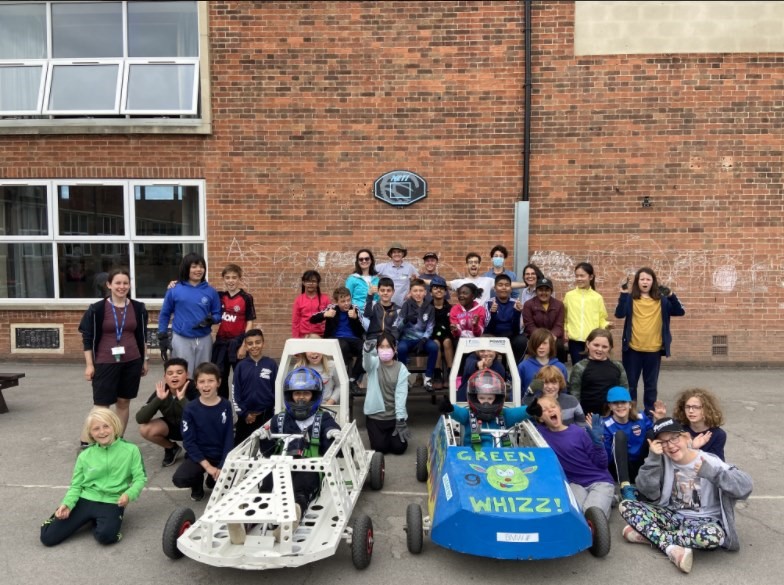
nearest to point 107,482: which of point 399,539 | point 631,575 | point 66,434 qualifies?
point 399,539

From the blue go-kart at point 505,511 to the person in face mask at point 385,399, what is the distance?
136cm

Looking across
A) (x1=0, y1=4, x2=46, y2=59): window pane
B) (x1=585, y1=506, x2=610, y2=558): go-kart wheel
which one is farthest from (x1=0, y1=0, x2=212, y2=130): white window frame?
(x1=585, y1=506, x2=610, y2=558): go-kart wheel

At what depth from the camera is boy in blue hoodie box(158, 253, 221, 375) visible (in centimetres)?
589

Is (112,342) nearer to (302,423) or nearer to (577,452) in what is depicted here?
(302,423)

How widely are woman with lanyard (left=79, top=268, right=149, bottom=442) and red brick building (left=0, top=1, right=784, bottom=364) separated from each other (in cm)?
374

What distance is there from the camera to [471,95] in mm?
9016

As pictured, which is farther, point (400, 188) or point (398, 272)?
→ point (400, 188)

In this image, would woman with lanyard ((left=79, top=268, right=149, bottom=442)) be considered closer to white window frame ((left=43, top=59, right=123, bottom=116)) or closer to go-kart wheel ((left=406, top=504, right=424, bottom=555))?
go-kart wheel ((left=406, top=504, right=424, bottom=555))

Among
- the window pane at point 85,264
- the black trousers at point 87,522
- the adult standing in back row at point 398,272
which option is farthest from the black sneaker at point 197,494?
the window pane at point 85,264

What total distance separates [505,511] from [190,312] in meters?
3.90

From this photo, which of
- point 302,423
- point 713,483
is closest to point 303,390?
point 302,423

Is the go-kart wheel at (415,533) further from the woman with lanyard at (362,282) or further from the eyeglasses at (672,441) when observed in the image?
the woman with lanyard at (362,282)

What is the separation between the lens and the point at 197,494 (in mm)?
4543

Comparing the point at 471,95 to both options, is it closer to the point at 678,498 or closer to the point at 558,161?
the point at 558,161
